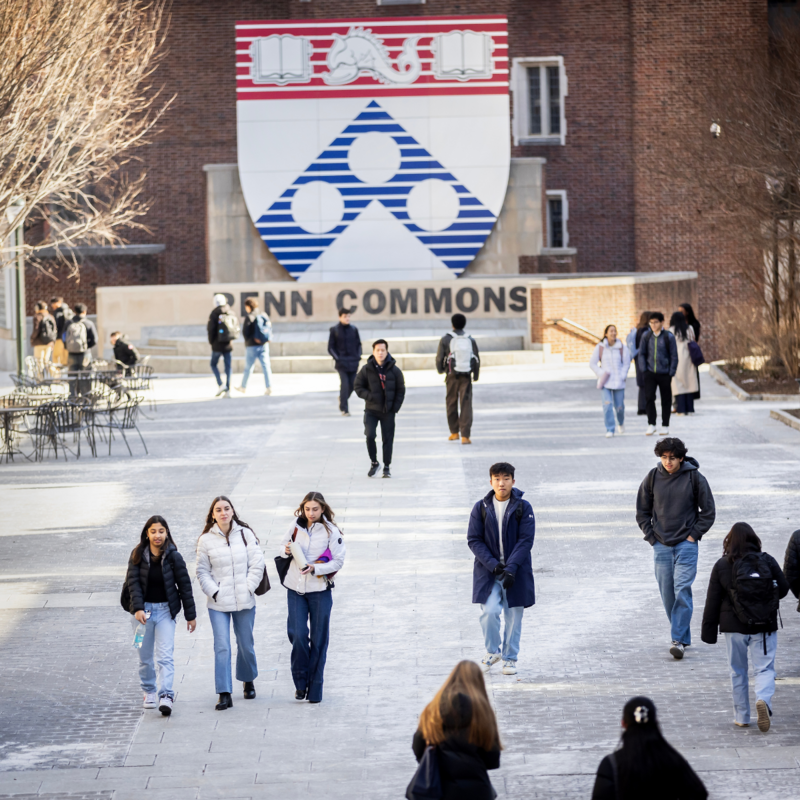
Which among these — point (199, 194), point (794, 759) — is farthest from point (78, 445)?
point (199, 194)

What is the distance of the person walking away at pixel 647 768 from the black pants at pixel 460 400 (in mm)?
12913

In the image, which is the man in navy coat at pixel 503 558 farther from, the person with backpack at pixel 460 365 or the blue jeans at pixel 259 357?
the blue jeans at pixel 259 357

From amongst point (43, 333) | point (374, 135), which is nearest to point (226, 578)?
point (43, 333)

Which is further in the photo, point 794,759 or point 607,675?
point 607,675

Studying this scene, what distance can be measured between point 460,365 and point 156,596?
31.5 ft

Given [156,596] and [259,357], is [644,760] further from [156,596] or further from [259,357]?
[259,357]

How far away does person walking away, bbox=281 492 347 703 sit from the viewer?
820 cm

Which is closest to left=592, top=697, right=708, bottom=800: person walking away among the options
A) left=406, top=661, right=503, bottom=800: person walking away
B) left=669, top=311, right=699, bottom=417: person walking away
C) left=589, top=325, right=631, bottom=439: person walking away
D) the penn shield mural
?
left=406, top=661, right=503, bottom=800: person walking away

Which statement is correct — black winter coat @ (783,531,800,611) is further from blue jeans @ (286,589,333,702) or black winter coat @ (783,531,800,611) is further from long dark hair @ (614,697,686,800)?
long dark hair @ (614,697,686,800)

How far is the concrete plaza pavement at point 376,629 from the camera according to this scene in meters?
7.20

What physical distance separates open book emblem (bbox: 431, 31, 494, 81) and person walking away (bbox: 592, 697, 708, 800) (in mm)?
32376

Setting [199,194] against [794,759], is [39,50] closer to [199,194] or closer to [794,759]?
[794,759]

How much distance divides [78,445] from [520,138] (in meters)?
26.6

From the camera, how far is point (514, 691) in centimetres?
836
